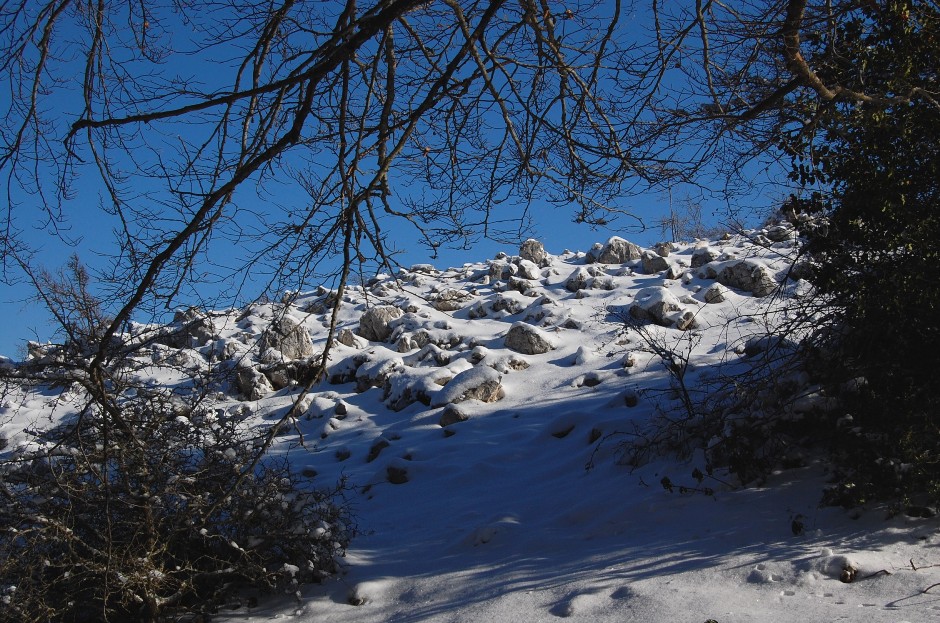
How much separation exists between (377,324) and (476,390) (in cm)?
424

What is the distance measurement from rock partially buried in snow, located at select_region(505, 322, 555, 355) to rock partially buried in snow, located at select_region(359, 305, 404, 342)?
271cm

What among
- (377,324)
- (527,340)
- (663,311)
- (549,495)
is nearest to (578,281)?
(663,311)

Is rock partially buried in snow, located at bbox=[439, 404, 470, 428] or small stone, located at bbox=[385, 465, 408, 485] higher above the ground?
rock partially buried in snow, located at bbox=[439, 404, 470, 428]

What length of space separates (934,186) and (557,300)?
970 centimetres

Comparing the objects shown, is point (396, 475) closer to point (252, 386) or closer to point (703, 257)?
point (252, 386)

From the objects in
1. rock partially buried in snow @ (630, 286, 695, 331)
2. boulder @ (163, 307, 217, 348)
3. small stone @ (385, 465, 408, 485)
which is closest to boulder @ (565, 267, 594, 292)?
rock partially buried in snow @ (630, 286, 695, 331)

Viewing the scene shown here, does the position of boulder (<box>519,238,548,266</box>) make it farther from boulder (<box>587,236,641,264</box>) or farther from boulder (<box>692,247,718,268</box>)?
boulder (<box>692,247,718,268</box>)

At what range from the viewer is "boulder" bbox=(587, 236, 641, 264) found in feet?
55.0

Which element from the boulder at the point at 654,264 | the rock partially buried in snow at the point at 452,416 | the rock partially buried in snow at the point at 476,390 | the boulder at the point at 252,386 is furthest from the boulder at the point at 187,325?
the boulder at the point at 654,264

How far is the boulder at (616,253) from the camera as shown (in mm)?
16750

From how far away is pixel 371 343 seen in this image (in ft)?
42.5

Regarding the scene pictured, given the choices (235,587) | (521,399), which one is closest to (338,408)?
(521,399)

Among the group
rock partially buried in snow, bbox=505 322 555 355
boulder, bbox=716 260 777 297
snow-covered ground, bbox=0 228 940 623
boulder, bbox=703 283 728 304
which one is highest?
boulder, bbox=716 260 777 297

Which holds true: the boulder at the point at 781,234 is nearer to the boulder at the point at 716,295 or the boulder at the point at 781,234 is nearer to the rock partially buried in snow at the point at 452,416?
the rock partially buried in snow at the point at 452,416
